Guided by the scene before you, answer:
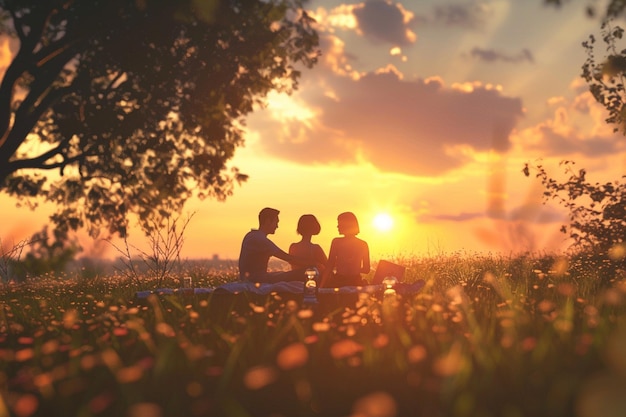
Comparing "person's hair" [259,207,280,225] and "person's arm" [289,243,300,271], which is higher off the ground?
"person's hair" [259,207,280,225]

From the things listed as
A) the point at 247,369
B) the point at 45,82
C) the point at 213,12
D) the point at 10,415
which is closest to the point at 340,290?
the point at 247,369

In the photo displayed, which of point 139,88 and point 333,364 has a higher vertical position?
point 139,88

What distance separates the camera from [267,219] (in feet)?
36.0

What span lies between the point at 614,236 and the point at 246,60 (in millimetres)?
9068

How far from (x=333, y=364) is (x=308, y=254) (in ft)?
16.5

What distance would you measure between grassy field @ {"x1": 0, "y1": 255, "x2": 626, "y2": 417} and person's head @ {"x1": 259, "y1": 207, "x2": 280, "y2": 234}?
1.71 metres

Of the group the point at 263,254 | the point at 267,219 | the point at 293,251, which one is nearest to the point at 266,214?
the point at 267,219

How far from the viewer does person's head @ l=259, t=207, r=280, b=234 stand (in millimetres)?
10945

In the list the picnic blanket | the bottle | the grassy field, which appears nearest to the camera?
the grassy field

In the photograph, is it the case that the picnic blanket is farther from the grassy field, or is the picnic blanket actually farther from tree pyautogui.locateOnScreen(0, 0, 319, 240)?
tree pyautogui.locateOnScreen(0, 0, 319, 240)

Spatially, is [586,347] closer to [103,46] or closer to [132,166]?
[103,46]

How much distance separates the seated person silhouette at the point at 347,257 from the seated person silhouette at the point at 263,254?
484 mm

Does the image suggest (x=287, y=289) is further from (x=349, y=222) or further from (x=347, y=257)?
(x=349, y=222)

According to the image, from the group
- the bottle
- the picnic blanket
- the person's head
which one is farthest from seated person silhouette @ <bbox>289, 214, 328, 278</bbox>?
the bottle
